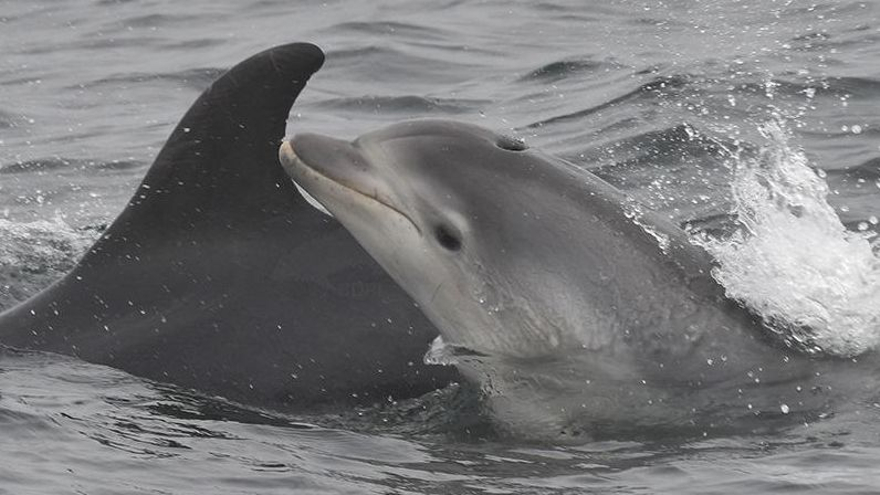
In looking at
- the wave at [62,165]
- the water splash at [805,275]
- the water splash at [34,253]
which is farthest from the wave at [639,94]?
the water splash at [805,275]

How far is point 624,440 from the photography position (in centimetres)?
895

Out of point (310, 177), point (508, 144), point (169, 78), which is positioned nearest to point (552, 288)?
point (508, 144)

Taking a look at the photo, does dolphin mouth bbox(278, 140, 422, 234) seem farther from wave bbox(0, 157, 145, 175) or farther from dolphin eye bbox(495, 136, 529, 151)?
wave bbox(0, 157, 145, 175)

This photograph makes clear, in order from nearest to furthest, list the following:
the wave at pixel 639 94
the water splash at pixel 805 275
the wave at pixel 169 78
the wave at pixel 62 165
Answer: the water splash at pixel 805 275 → the wave at pixel 62 165 → the wave at pixel 639 94 → the wave at pixel 169 78

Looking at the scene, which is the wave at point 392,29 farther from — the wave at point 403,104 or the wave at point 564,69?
the wave at point 403,104

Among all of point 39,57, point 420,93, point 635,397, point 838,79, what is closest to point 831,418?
point 635,397

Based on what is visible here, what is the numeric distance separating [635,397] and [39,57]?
13.7 metres

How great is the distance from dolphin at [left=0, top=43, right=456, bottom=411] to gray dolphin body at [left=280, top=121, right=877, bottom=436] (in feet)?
2.25

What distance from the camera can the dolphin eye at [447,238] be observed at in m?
9.03

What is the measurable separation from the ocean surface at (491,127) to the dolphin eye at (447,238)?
859 millimetres

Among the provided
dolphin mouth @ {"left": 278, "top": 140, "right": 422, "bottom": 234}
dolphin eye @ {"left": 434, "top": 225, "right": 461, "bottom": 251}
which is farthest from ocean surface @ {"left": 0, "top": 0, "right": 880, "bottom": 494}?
dolphin mouth @ {"left": 278, "top": 140, "right": 422, "bottom": 234}

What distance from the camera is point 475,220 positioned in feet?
29.6

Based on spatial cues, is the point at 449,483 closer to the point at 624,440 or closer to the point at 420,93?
the point at 624,440

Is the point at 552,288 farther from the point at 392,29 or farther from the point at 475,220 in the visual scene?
the point at 392,29
